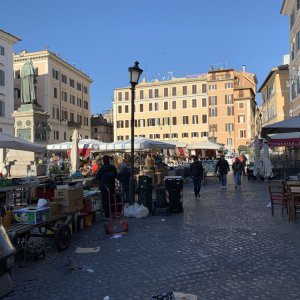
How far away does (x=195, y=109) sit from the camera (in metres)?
85.3

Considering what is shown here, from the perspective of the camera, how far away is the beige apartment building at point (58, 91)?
64.2 meters

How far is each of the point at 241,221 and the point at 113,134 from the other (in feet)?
281

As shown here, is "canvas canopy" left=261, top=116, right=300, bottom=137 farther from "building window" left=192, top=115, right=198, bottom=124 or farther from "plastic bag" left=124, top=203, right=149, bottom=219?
"building window" left=192, top=115, right=198, bottom=124

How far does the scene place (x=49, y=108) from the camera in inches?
2566

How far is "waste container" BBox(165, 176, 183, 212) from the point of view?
1215 centimetres

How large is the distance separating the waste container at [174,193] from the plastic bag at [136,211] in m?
0.83

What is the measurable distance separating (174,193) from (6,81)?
150ft

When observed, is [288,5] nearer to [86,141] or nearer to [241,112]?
[86,141]

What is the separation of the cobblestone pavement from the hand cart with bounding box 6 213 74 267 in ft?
0.70

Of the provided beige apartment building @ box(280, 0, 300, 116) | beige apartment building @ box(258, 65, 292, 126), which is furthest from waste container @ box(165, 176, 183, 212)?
beige apartment building @ box(258, 65, 292, 126)

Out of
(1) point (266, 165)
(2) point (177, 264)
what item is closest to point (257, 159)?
(1) point (266, 165)

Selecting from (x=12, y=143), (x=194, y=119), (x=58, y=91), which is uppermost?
(x=58, y=91)

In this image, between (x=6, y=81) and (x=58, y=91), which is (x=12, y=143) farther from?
(x=58, y=91)

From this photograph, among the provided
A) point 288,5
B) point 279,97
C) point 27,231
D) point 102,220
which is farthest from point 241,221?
point 279,97
